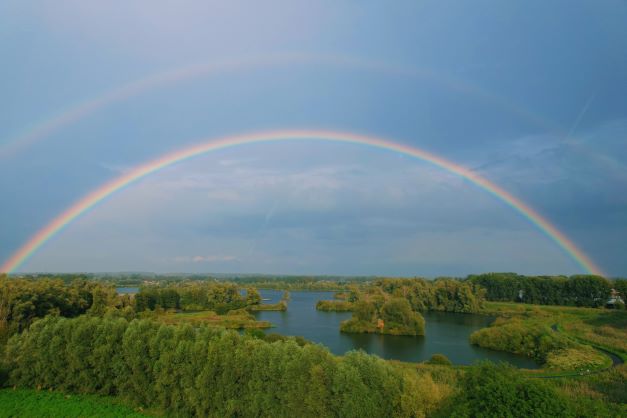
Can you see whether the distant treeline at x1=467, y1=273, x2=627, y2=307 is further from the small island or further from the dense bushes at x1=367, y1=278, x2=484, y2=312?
the small island

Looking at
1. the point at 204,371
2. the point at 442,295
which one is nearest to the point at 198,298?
the point at 442,295

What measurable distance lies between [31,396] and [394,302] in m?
41.5

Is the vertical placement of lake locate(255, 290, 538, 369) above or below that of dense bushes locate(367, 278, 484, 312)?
below

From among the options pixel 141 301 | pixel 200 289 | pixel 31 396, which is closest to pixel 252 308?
pixel 200 289

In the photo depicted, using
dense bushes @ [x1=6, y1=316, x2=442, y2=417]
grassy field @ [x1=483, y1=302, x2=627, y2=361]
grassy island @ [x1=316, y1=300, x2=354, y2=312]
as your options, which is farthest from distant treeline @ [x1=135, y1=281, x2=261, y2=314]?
dense bushes @ [x1=6, y1=316, x2=442, y2=417]

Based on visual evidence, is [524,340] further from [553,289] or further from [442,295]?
[553,289]

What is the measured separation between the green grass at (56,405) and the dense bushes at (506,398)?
48.3 feet

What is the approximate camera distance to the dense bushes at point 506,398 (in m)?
9.73

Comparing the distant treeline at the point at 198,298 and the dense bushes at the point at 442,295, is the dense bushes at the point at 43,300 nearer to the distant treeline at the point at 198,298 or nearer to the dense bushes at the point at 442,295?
the distant treeline at the point at 198,298

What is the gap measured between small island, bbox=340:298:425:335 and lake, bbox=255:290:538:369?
136 centimetres

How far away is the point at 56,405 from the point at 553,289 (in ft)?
280

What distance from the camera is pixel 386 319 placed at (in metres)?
52.6

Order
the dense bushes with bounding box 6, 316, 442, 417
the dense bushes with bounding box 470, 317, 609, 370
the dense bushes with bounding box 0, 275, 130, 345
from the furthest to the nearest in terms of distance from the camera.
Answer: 1. the dense bushes with bounding box 0, 275, 130, 345
2. the dense bushes with bounding box 470, 317, 609, 370
3. the dense bushes with bounding box 6, 316, 442, 417

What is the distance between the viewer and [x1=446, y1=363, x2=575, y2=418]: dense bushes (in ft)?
31.9
